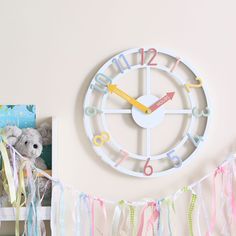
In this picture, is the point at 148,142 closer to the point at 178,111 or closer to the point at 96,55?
the point at 178,111

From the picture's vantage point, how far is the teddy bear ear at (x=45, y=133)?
1428 millimetres

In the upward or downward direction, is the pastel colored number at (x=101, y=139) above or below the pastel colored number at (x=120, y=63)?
below

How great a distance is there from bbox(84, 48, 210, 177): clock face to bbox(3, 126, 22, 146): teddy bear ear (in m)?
0.20

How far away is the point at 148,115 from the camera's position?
146 cm

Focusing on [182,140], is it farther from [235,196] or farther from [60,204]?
[60,204]

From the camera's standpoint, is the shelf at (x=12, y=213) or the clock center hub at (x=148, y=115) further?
the clock center hub at (x=148, y=115)

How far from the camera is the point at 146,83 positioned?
1.47 m

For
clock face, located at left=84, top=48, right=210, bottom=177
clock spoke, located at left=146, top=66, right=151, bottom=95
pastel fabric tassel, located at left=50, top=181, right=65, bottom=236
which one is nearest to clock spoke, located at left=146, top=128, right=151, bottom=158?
clock face, located at left=84, top=48, right=210, bottom=177

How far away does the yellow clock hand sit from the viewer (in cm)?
145

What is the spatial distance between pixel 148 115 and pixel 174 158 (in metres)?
0.15

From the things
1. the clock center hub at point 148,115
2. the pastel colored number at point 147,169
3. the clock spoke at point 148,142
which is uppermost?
the clock center hub at point 148,115

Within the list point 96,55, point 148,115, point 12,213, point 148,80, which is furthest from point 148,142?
Answer: point 12,213

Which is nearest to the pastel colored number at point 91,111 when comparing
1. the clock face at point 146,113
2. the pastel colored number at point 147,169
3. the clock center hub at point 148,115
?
the clock face at point 146,113

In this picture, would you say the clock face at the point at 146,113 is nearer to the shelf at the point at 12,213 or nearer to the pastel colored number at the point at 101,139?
the pastel colored number at the point at 101,139
